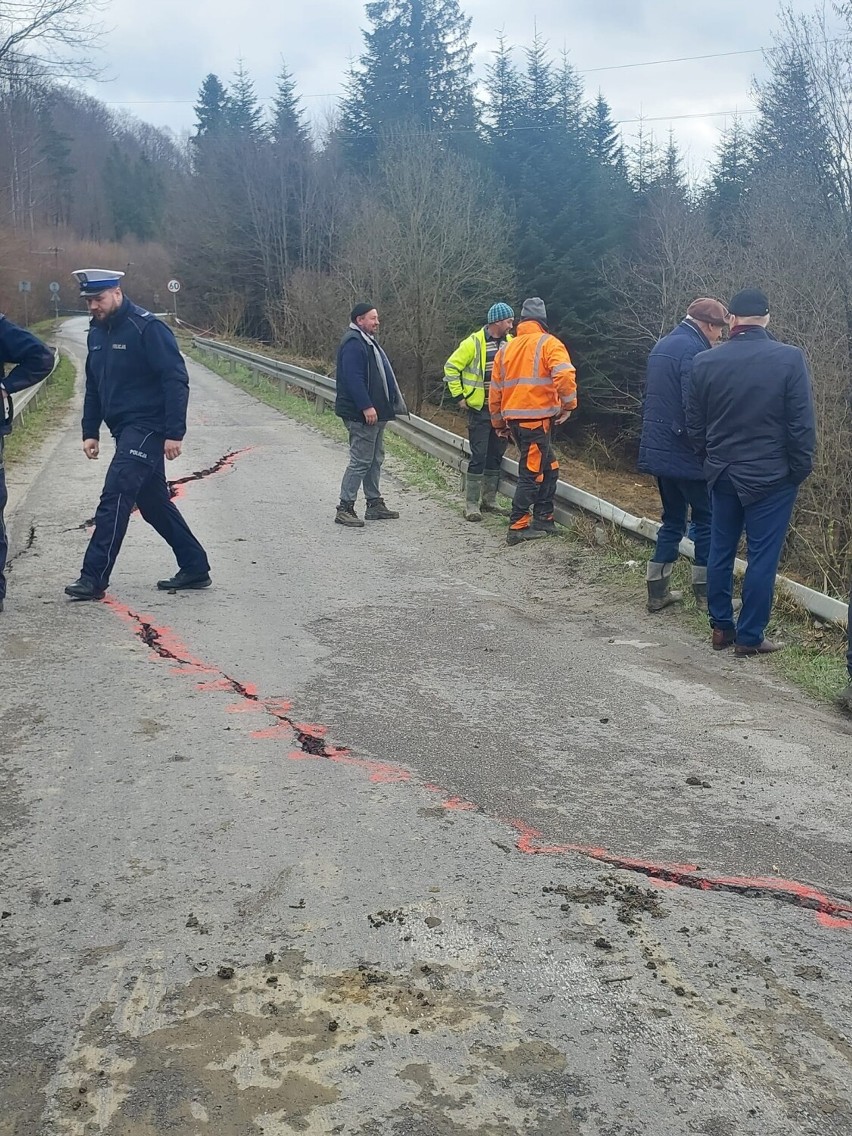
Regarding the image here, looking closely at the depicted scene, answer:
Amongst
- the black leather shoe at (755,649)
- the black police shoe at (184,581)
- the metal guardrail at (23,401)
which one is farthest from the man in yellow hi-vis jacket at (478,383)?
the metal guardrail at (23,401)

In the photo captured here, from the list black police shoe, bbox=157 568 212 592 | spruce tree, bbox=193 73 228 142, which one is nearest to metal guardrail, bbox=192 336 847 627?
black police shoe, bbox=157 568 212 592

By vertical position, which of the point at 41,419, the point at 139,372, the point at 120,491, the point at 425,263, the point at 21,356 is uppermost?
the point at 425,263

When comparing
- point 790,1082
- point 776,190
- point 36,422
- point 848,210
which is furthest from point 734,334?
point 776,190

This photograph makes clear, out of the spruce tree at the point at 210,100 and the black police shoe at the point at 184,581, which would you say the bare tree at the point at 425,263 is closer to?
the black police shoe at the point at 184,581

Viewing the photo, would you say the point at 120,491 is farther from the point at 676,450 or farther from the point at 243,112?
the point at 243,112

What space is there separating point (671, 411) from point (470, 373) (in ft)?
11.4

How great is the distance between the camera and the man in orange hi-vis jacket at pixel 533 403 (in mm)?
9219

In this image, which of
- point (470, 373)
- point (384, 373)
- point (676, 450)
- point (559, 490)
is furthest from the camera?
point (470, 373)

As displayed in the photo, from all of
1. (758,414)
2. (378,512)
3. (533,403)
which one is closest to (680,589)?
(758,414)

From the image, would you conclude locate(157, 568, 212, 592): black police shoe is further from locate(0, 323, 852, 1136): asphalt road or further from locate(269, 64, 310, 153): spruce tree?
locate(269, 64, 310, 153): spruce tree

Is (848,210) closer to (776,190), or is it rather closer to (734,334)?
(776,190)

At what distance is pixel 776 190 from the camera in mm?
31484

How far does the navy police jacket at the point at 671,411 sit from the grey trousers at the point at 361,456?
3410mm

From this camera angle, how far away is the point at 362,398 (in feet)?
33.4
